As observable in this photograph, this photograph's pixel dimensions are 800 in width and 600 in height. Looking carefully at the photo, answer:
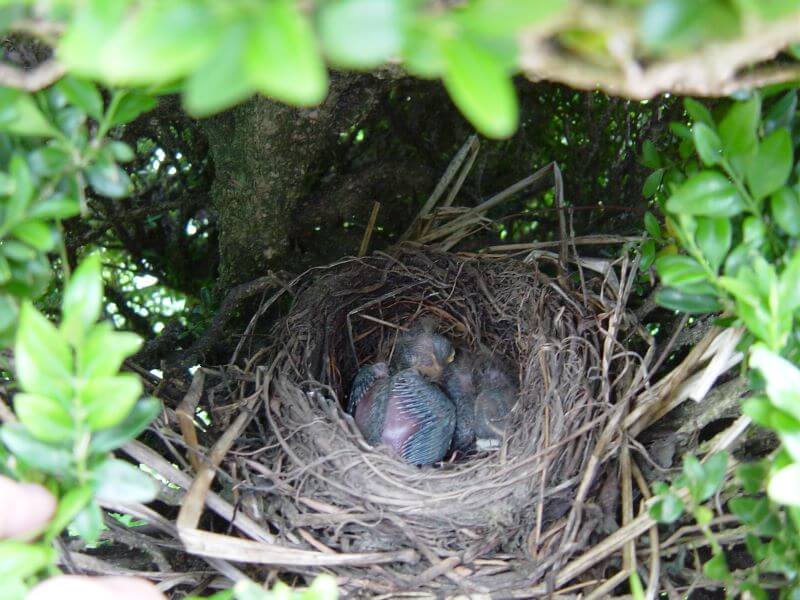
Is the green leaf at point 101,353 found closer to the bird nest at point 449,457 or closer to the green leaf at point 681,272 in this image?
the bird nest at point 449,457

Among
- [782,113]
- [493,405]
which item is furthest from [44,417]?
[493,405]

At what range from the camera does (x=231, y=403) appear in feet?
4.15

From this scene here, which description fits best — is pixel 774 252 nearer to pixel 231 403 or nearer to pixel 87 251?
pixel 231 403

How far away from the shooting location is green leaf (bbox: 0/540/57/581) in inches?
24.1

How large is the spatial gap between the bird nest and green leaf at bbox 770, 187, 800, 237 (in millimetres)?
483

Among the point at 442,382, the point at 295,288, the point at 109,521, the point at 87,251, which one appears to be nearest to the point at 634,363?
the point at 442,382

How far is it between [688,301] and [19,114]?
0.74 m

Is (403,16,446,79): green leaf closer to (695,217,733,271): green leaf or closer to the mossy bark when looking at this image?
(695,217,733,271): green leaf

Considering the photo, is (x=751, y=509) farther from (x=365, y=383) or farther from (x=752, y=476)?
(x=365, y=383)

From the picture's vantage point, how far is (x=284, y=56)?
394mm

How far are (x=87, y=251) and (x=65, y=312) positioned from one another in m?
0.96

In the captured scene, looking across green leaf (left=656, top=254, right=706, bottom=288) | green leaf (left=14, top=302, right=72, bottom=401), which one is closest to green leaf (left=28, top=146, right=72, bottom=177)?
green leaf (left=14, top=302, right=72, bottom=401)

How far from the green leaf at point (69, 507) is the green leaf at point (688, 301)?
0.67m

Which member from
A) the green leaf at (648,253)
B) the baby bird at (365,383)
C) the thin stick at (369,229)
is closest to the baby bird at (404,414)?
the baby bird at (365,383)
